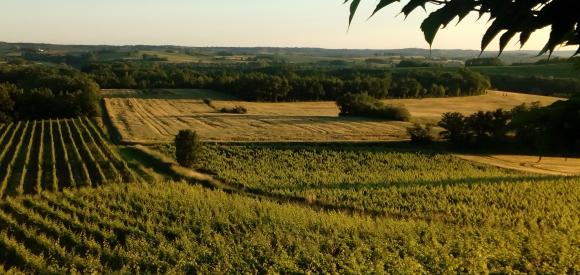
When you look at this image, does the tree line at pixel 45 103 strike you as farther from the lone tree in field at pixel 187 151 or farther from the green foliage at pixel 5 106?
the lone tree in field at pixel 187 151

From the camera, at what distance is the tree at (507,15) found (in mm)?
2104

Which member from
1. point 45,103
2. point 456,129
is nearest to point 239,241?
point 456,129

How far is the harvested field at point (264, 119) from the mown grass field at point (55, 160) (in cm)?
584

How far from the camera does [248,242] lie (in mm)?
22312

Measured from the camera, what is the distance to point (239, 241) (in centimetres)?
2275

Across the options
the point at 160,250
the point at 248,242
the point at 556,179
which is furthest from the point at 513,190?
the point at 160,250

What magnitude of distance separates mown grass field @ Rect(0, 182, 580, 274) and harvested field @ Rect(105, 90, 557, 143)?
29.3 metres

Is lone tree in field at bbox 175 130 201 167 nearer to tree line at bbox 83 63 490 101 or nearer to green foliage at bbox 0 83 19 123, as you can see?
green foliage at bbox 0 83 19 123

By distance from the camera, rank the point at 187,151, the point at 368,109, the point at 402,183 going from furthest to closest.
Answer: the point at 368,109 → the point at 187,151 → the point at 402,183

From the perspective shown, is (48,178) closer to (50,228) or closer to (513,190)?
(50,228)

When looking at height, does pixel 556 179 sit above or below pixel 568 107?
below

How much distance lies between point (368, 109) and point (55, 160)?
48.0 m

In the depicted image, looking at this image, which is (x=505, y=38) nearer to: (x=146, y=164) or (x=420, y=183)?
(x=420, y=183)

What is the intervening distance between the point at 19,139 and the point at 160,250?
40562 millimetres
